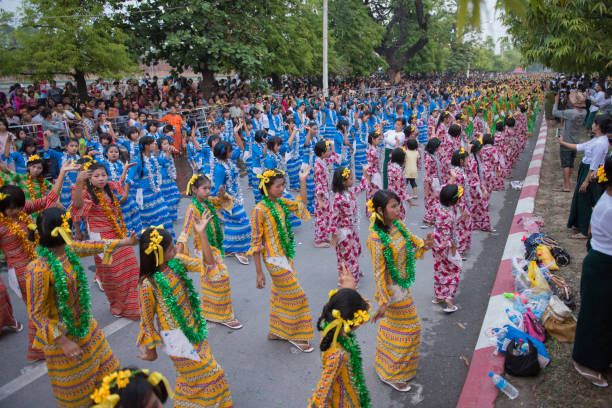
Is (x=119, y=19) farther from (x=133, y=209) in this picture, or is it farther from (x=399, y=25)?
(x=399, y=25)

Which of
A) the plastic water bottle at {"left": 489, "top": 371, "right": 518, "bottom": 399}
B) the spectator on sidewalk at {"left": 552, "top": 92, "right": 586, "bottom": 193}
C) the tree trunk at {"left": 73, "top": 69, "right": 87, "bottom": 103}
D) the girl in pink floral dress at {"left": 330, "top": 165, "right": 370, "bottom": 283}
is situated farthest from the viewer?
the tree trunk at {"left": 73, "top": 69, "right": 87, "bottom": 103}

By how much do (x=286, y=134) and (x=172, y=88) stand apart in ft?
24.9

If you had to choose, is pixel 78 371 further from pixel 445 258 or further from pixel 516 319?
pixel 516 319

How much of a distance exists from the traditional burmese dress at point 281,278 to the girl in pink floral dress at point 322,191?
189 centimetres

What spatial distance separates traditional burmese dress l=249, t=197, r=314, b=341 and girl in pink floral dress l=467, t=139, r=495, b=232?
410 centimetres

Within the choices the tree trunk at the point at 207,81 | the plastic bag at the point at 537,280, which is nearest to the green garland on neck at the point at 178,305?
the plastic bag at the point at 537,280

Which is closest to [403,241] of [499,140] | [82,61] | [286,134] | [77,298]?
[77,298]

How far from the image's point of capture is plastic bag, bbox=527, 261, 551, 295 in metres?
4.70

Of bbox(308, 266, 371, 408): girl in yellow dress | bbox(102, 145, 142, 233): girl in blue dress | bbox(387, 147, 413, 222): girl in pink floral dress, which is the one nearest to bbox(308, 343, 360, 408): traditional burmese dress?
bbox(308, 266, 371, 408): girl in yellow dress

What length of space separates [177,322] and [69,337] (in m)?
0.85

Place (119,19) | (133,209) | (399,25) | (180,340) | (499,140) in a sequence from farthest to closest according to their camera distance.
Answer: (399,25) < (119,19) < (499,140) < (133,209) < (180,340)

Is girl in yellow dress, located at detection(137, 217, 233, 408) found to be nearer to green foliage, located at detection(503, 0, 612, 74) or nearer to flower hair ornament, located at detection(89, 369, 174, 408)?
flower hair ornament, located at detection(89, 369, 174, 408)

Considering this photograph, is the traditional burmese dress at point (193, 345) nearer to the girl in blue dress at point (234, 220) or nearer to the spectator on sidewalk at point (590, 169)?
the girl in blue dress at point (234, 220)

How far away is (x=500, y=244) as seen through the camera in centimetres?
704
